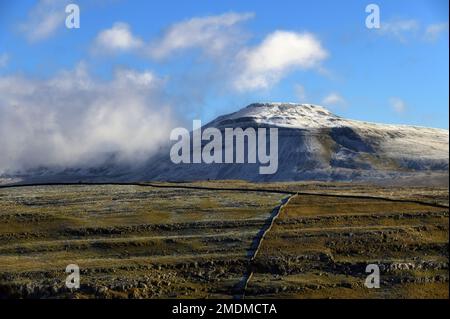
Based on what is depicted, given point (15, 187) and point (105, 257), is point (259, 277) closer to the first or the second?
point (105, 257)

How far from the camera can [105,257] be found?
86812 millimetres

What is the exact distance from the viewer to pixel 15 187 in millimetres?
153875

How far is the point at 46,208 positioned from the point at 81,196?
15162 millimetres

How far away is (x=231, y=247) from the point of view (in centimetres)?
8594

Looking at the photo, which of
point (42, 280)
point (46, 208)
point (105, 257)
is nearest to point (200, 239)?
point (105, 257)

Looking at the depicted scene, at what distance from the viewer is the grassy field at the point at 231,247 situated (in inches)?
2918

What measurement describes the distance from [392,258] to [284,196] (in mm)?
36322

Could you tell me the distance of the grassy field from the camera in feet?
243

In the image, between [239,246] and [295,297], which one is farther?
[239,246]
